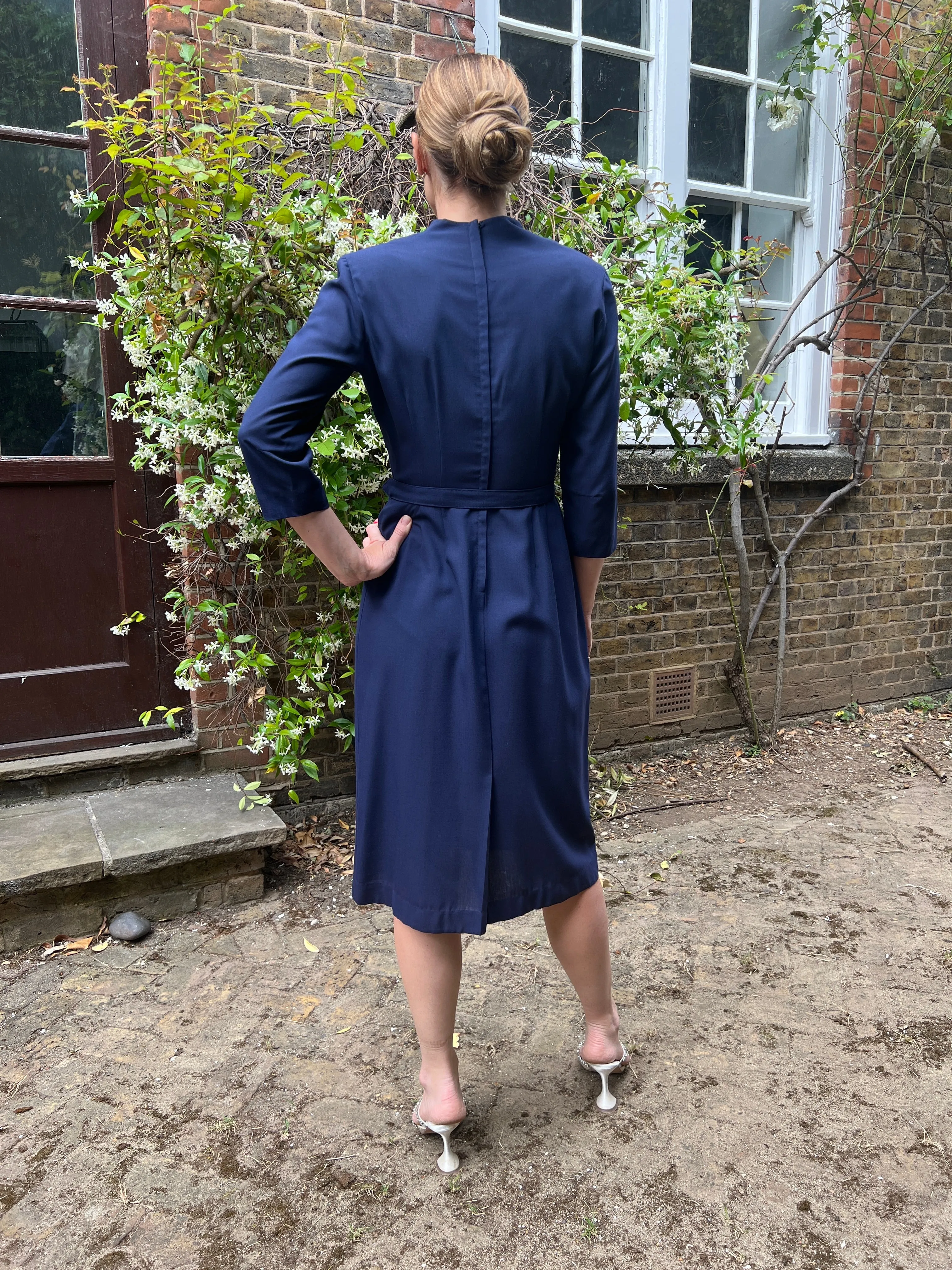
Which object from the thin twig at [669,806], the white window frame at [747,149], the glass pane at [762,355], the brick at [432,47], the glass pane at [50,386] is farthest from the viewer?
the glass pane at [762,355]

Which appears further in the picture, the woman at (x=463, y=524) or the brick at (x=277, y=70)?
the brick at (x=277, y=70)

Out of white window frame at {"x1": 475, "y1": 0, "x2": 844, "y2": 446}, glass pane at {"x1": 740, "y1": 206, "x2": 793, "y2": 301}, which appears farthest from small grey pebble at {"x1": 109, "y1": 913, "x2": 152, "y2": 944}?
glass pane at {"x1": 740, "y1": 206, "x2": 793, "y2": 301}

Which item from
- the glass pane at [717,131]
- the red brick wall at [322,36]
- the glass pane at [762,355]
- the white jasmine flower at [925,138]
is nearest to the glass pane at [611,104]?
the glass pane at [717,131]

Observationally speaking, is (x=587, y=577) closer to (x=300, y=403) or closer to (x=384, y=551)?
(x=384, y=551)

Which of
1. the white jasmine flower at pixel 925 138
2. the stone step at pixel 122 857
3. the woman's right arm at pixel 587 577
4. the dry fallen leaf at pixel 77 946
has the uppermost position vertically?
the white jasmine flower at pixel 925 138

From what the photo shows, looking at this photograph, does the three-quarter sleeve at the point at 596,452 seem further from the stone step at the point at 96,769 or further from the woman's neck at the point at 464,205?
the stone step at the point at 96,769

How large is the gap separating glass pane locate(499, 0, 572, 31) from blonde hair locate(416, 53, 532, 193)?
2.68 metres

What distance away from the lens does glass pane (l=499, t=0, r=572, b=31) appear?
380 centimetres

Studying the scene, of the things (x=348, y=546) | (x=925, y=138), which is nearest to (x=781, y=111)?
(x=925, y=138)

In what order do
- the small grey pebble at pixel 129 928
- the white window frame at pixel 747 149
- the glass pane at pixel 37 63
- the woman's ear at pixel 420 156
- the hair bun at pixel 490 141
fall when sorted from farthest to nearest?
the white window frame at pixel 747 149, the glass pane at pixel 37 63, the small grey pebble at pixel 129 928, the woman's ear at pixel 420 156, the hair bun at pixel 490 141

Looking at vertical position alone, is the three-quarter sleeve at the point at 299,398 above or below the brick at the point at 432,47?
below

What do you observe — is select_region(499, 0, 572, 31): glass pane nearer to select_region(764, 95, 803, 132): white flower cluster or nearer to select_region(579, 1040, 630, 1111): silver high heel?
select_region(764, 95, 803, 132): white flower cluster

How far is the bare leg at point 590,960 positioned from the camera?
73.8 inches

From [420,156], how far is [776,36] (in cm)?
396
